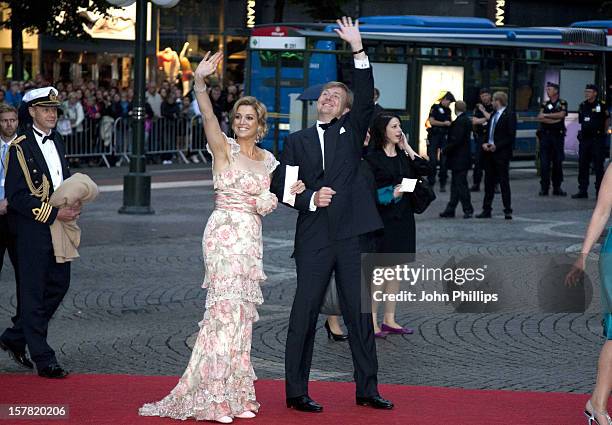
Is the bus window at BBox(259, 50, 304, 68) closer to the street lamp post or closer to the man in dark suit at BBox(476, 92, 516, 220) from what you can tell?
the man in dark suit at BBox(476, 92, 516, 220)

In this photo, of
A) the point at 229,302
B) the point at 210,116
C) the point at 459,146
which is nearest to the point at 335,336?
the point at 229,302

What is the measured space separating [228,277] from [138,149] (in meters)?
11.3

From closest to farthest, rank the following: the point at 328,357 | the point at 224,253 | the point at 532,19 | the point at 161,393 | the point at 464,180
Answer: the point at 224,253
the point at 161,393
the point at 328,357
the point at 464,180
the point at 532,19

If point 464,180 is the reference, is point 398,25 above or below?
above

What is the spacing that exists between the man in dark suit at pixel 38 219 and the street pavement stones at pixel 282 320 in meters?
0.53

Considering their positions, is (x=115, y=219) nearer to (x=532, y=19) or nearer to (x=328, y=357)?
(x=328, y=357)

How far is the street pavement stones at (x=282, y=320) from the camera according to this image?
30.4 feet

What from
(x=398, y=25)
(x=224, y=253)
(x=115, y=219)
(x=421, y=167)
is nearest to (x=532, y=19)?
(x=398, y=25)

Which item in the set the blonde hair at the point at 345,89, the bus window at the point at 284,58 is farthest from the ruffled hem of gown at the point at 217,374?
the bus window at the point at 284,58

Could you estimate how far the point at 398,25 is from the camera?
29469mm

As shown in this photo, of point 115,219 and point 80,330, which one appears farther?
point 115,219

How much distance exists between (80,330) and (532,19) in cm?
3850

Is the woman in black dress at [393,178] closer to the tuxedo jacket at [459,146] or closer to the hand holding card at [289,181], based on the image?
the hand holding card at [289,181]

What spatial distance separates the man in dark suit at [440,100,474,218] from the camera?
19.4 m
